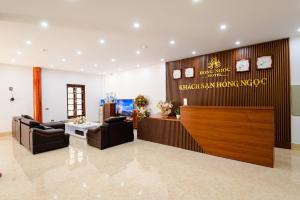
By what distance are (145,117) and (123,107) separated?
3.72 metres

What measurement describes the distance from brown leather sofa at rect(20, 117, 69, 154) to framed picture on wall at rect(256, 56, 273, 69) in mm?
6450

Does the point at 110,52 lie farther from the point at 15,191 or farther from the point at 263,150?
the point at 263,150

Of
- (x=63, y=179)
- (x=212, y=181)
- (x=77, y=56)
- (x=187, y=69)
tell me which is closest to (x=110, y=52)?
(x=77, y=56)

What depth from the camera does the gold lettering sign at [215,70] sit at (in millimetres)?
5780

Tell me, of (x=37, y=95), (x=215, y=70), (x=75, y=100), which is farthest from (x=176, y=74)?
(x=37, y=95)

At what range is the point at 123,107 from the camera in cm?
931

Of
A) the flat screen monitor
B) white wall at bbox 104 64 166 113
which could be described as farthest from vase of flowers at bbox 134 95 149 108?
the flat screen monitor

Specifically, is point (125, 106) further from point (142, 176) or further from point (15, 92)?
point (142, 176)

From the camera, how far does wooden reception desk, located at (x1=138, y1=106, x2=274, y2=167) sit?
3.65 meters

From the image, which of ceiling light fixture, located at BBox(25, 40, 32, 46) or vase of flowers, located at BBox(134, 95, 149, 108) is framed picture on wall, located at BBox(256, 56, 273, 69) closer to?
vase of flowers, located at BBox(134, 95, 149, 108)

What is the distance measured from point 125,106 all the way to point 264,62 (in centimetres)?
660

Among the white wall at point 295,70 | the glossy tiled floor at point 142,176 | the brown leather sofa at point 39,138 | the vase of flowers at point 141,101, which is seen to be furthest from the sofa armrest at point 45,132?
the white wall at point 295,70

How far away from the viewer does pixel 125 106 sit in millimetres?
9211

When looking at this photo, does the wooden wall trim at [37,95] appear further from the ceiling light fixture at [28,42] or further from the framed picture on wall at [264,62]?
the framed picture on wall at [264,62]
